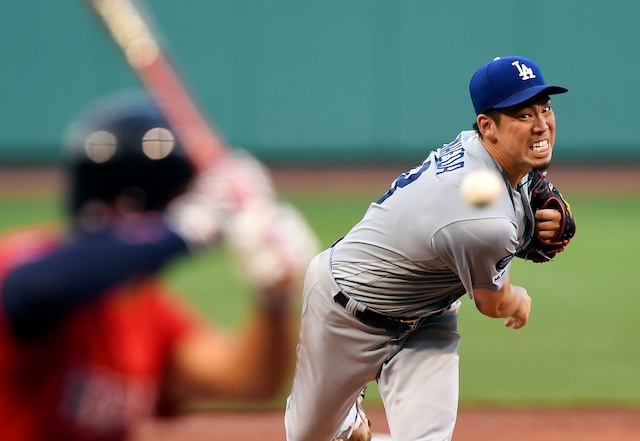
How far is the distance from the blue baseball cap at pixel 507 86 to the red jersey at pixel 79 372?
221 cm

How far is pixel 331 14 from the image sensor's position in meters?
15.2

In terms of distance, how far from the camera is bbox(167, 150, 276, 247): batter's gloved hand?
68.7 inches

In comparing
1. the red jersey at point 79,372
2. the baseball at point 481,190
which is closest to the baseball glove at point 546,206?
the baseball at point 481,190

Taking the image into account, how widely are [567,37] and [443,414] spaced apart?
12.1 m

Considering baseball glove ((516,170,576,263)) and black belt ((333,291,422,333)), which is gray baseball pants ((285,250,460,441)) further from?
baseball glove ((516,170,576,263))

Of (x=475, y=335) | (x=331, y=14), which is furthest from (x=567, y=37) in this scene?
(x=475, y=335)

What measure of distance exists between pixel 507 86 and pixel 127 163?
90.1 inches

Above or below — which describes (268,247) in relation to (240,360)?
above

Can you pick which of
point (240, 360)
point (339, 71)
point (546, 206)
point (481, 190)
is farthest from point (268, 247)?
point (339, 71)

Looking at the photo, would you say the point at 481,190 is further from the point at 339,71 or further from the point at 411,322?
the point at 339,71

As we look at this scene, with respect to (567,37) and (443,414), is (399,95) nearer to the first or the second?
(567,37)

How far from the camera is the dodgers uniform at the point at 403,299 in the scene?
3834mm

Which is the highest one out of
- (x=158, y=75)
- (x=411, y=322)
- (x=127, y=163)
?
(x=158, y=75)

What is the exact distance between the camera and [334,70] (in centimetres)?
1537
